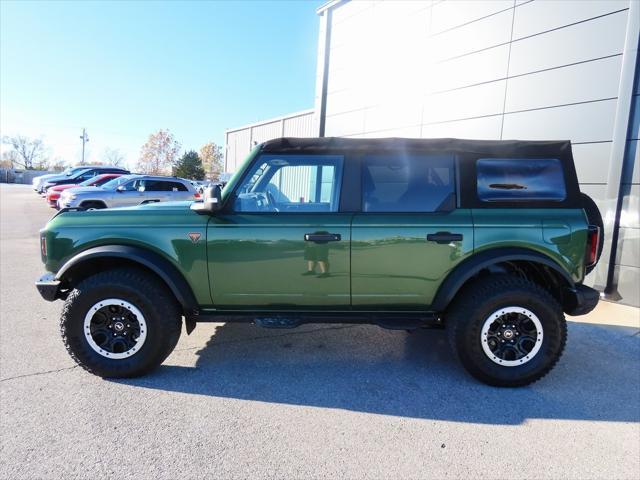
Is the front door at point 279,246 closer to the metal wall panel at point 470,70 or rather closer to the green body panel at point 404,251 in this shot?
the green body panel at point 404,251

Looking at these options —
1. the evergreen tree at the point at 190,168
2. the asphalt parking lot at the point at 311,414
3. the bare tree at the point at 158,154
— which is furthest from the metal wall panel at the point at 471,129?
the bare tree at the point at 158,154

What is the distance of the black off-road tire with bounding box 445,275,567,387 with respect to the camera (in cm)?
311

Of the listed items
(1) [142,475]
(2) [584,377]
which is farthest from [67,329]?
(2) [584,377]

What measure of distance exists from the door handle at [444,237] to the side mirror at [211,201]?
66.2 inches

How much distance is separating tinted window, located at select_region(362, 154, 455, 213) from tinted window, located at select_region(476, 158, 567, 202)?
0.94 feet

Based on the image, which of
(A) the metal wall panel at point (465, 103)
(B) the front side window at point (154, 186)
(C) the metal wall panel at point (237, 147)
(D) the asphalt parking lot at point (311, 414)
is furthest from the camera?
(C) the metal wall panel at point (237, 147)

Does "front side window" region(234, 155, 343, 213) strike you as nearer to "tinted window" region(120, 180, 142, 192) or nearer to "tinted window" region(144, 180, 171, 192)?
"tinted window" region(144, 180, 171, 192)

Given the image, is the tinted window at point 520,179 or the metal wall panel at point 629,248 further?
the metal wall panel at point 629,248

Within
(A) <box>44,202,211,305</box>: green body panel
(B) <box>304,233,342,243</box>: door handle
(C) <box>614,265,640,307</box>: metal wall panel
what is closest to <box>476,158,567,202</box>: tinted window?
(B) <box>304,233,342,243</box>: door handle

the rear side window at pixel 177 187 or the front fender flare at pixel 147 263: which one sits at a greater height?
the rear side window at pixel 177 187

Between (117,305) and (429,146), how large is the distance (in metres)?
2.86

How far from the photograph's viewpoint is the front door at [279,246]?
3092mm

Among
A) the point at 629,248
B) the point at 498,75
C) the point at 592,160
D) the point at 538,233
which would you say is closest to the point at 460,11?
the point at 498,75

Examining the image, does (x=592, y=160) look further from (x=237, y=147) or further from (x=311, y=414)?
(x=237, y=147)
